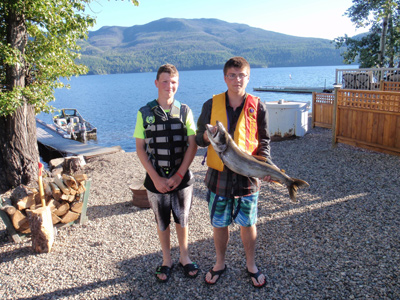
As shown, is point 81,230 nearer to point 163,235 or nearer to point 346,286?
point 163,235

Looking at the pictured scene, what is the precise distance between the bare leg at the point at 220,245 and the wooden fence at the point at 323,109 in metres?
11.4

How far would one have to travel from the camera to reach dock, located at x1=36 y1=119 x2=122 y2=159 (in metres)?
13.0

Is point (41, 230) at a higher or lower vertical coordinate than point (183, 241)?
lower

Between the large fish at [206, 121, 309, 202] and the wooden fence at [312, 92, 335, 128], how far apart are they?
11.7 meters

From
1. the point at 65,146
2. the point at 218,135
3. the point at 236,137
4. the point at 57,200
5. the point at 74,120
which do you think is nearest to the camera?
the point at 218,135

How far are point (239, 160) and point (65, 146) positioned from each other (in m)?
15.2

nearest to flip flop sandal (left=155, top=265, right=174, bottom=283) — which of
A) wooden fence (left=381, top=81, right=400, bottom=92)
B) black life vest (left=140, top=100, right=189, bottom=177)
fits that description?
black life vest (left=140, top=100, right=189, bottom=177)

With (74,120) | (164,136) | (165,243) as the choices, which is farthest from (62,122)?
(164,136)

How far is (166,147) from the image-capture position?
3.58m

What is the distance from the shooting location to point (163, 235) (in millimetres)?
3797

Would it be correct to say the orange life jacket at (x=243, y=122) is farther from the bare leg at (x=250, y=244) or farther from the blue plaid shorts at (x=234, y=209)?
the bare leg at (x=250, y=244)

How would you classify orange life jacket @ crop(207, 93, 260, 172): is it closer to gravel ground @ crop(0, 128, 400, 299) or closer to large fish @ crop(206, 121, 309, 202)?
large fish @ crop(206, 121, 309, 202)

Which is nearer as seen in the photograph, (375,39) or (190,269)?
(190,269)

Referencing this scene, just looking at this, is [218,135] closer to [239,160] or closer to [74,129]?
[239,160]
